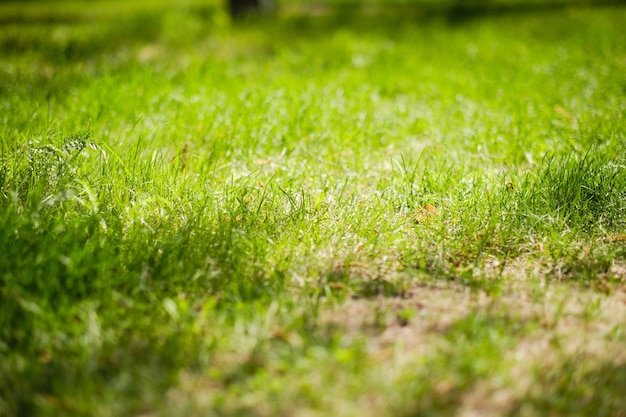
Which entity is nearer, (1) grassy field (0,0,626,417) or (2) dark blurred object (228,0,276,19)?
(1) grassy field (0,0,626,417)

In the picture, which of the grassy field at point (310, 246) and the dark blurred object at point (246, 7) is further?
the dark blurred object at point (246, 7)

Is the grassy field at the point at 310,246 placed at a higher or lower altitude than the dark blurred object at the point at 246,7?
lower

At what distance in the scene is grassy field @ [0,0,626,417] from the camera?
1750mm

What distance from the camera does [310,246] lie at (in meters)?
2.50

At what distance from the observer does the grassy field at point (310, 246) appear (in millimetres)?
1750

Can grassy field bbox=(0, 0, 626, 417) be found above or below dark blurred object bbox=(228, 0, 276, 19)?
below

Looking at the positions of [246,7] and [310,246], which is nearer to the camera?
[310,246]

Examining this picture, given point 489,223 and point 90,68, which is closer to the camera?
point 489,223

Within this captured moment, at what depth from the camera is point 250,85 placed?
4723mm

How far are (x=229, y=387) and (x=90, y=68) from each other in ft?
13.9

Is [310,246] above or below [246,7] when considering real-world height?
below

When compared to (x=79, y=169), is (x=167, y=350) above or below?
below

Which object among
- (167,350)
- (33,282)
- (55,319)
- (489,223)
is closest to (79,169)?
(33,282)

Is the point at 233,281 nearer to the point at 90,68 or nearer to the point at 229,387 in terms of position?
the point at 229,387
